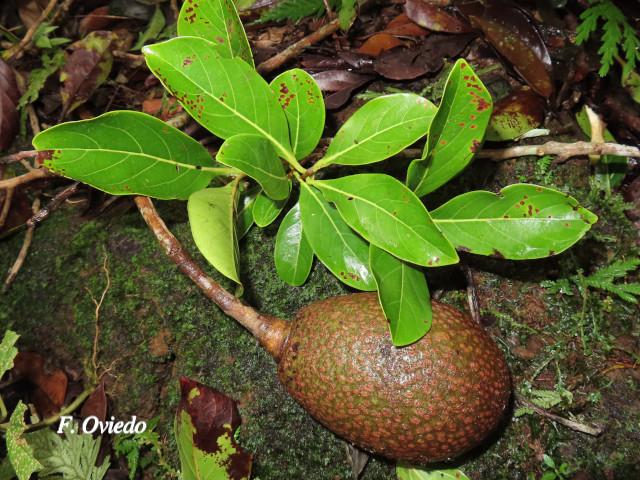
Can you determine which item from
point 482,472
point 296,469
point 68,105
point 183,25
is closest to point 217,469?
point 296,469

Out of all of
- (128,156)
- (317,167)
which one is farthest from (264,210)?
(128,156)

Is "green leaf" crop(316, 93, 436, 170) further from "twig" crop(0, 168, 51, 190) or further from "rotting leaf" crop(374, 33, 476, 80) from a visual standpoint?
"twig" crop(0, 168, 51, 190)

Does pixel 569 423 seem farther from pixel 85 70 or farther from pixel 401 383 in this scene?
pixel 85 70

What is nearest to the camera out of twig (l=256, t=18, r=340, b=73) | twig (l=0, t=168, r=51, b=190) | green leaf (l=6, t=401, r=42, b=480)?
green leaf (l=6, t=401, r=42, b=480)

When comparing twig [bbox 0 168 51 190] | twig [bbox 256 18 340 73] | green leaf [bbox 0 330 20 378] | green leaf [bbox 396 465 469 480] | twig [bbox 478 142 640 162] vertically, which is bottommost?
green leaf [bbox 396 465 469 480]

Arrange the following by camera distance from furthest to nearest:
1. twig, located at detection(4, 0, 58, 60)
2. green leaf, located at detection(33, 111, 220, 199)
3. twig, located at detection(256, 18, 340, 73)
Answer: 1. twig, located at detection(4, 0, 58, 60)
2. twig, located at detection(256, 18, 340, 73)
3. green leaf, located at detection(33, 111, 220, 199)

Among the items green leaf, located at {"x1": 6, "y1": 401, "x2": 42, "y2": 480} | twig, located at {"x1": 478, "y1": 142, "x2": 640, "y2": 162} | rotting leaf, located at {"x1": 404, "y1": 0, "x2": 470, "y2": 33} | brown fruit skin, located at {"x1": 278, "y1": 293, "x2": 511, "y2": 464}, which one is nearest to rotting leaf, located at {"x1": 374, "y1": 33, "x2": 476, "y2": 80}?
rotting leaf, located at {"x1": 404, "y1": 0, "x2": 470, "y2": 33}
